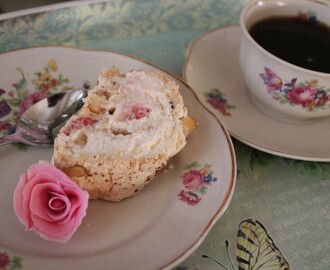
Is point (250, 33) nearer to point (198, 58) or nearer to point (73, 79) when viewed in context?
point (198, 58)

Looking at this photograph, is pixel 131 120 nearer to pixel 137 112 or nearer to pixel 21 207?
pixel 137 112

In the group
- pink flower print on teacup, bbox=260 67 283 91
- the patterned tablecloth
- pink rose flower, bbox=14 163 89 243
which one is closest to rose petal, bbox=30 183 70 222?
pink rose flower, bbox=14 163 89 243

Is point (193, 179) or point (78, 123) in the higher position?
point (78, 123)

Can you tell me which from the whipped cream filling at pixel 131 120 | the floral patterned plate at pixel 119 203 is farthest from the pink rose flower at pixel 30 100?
the whipped cream filling at pixel 131 120

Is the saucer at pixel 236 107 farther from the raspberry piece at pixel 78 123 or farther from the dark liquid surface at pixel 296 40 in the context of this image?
the raspberry piece at pixel 78 123

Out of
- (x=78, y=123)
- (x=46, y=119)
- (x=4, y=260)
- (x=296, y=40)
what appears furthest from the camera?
(x=296, y=40)

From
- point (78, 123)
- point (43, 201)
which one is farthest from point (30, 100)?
point (43, 201)

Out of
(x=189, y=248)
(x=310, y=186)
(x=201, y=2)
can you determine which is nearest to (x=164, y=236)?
(x=189, y=248)
